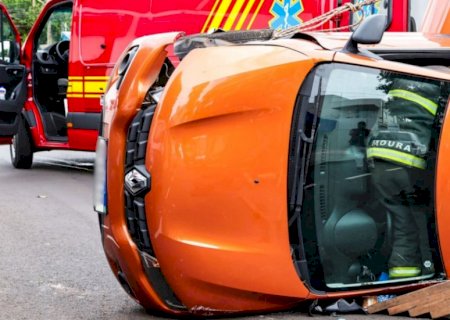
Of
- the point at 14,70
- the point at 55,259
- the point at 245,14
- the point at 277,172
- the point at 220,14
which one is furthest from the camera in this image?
the point at 14,70

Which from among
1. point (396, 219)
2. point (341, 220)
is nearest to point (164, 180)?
point (341, 220)

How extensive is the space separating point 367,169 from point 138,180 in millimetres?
1036

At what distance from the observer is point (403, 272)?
3793mm

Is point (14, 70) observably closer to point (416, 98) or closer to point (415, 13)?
point (415, 13)

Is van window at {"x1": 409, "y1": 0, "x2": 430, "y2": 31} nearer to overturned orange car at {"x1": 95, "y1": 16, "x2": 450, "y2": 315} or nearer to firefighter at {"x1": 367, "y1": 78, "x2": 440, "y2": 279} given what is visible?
overturned orange car at {"x1": 95, "y1": 16, "x2": 450, "y2": 315}

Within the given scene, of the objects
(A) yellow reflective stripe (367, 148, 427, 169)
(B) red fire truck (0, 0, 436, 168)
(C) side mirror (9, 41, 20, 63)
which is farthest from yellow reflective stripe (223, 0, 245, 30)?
(A) yellow reflective stripe (367, 148, 427, 169)

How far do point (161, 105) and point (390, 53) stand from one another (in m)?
1.12

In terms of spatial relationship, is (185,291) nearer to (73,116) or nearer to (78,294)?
(78,294)

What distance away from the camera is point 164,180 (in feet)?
11.7

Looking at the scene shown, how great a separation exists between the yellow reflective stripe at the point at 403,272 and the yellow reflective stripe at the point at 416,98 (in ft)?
2.39

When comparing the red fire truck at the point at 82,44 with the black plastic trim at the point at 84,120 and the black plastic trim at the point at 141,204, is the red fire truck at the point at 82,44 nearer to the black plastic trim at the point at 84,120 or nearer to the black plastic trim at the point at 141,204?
the black plastic trim at the point at 84,120

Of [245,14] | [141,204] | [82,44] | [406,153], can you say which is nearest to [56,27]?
[82,44]

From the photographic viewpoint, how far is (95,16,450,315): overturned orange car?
3.54 m

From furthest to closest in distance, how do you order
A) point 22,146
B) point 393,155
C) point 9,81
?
point 22,146
point 9,81
point 393,155
